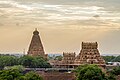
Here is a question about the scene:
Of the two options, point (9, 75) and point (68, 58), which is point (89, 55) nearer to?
point (68, 58)

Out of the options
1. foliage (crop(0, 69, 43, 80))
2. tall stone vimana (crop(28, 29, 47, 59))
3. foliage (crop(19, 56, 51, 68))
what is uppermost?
tall stone vimana (crop(28, 29, 47, 59))

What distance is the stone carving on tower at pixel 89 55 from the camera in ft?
260

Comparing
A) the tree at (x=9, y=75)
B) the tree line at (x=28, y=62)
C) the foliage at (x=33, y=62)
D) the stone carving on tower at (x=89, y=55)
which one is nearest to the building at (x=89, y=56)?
the stone carving on tower at (x=89, y=55)

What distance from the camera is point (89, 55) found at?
261 feet

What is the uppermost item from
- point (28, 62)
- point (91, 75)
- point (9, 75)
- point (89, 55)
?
point (89, 55)

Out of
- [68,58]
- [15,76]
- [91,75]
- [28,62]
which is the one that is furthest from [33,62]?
[15,76]

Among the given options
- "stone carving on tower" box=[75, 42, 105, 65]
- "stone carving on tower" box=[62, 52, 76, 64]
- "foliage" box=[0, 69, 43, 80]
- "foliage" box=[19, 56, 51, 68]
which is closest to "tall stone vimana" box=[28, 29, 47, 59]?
"stone carving on tower" box=[62, 52, 76, 64]

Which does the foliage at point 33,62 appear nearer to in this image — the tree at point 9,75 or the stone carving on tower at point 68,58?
the stone carving on tower at point 68,58

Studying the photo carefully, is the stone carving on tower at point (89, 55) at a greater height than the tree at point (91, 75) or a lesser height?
greater

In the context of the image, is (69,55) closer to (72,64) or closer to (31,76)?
(72,64)

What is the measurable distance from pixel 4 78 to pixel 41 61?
1693 inches

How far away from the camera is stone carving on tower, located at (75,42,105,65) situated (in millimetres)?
79250

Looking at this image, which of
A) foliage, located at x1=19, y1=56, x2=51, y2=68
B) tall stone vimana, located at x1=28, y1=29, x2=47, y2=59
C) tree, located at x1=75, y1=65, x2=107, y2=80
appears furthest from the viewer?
tall stone vimana, located at x1=28, y1=29, x2=47, y2=59

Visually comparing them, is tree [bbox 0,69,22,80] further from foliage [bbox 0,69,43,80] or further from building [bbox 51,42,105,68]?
building [bbox 51,42,105,68]
